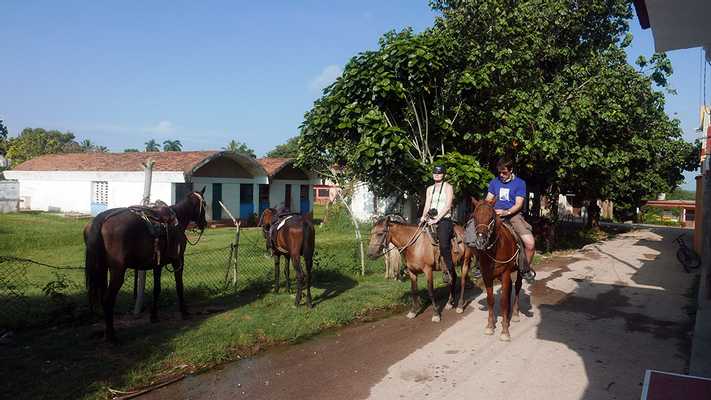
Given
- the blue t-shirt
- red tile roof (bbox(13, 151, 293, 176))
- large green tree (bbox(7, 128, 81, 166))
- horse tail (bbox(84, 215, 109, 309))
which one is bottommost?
horse tail (bbox(84, 215, 109, 309))

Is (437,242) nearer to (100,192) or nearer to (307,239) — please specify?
(307,239)

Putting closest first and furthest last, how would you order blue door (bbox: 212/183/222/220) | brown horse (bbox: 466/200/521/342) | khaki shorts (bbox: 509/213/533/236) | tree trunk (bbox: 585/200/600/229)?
1. brown horse (bbox: 466/200/521/342)
2. khaki shorts (bbox: 509/213/533/236)
3. blue door (bbox: 212/183/222/220)
4. tree trunk (bbox: 585/200/600/229)

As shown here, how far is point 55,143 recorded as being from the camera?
217 ft

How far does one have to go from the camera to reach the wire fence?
772cm

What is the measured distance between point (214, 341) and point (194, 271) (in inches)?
213

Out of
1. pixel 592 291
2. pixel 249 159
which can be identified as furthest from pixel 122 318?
pixel 249 159

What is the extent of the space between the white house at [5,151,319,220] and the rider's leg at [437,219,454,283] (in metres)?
16.8

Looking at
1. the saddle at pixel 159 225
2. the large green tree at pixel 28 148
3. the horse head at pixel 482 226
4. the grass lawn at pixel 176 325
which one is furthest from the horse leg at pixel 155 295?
the large green tree at pixel 28 148

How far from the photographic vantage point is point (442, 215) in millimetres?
8734

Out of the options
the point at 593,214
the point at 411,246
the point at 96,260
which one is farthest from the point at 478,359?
the point at 593,214

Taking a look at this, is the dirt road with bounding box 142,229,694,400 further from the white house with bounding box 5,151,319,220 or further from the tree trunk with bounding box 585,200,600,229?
the tree trunk with bounding box 585,200,600,229

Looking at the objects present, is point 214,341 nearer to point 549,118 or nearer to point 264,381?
point 264,381

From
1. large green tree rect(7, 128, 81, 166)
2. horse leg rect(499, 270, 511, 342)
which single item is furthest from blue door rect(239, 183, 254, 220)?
large green tree rect(7, 128, 81, 166)

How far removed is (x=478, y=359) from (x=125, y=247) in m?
5.41
